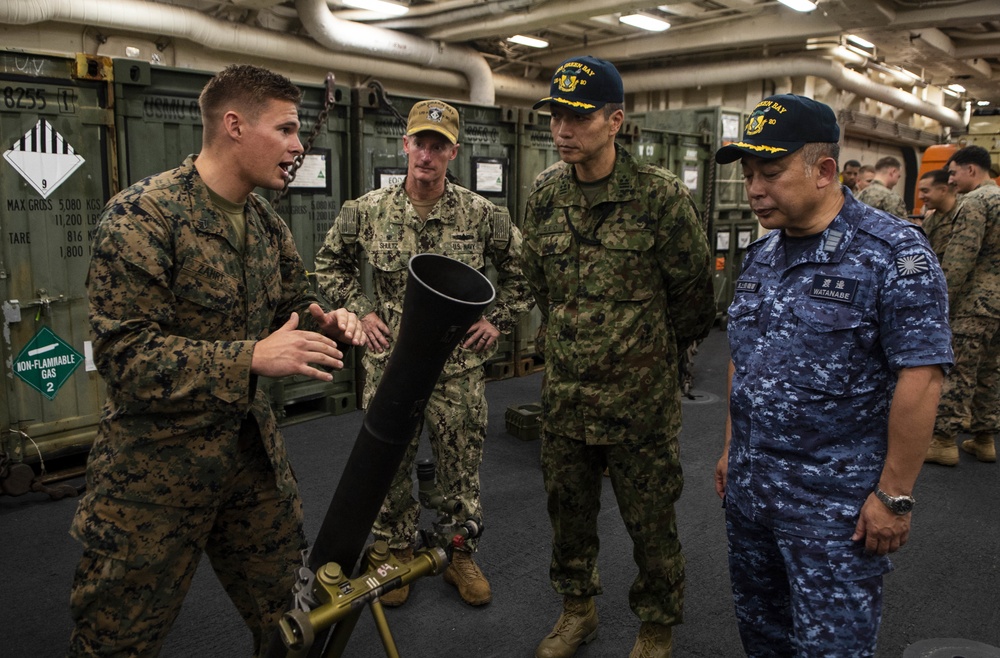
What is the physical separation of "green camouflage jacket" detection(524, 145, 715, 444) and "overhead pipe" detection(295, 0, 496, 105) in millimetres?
4810

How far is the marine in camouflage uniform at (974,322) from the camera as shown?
4.36 m

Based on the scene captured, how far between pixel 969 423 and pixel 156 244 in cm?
494

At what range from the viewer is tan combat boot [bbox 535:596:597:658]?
2451 millimetres

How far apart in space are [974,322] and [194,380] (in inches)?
183

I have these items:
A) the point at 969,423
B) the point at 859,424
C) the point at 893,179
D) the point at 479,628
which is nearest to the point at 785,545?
the point at 859,424

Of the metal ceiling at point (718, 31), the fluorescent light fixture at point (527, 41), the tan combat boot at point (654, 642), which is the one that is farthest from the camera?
the fluorescent light fixture at point (527, 41)

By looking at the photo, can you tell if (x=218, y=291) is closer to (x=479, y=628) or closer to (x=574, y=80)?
(x=574, y=80)

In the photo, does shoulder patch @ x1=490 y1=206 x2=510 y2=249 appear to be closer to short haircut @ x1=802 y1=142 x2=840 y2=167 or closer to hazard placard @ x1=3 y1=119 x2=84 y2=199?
short haircut @ x1=802 y1=142 x2=840 y2=167

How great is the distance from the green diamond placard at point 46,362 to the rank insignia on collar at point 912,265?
3931 mm

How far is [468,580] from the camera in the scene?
284cm

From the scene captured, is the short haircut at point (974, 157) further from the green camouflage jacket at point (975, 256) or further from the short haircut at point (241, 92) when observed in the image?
the short haircut at point (241, 92)

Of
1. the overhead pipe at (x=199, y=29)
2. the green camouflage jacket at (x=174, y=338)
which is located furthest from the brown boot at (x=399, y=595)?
the overhead pipe at (x=199, y=29)

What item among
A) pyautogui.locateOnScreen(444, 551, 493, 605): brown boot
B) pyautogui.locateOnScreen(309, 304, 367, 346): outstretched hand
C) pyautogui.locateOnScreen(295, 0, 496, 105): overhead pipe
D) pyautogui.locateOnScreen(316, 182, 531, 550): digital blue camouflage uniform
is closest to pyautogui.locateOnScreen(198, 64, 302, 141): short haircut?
pyautogui.locateOnScreen(309, 304, 367, 346): outstretched hand

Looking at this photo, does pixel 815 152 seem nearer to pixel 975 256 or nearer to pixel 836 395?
pixel 836 395
